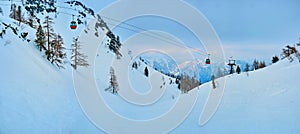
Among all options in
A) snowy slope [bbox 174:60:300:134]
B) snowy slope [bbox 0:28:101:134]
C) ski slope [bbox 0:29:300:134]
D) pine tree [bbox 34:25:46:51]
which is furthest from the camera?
pine tree [bbox 34:25:46:51]

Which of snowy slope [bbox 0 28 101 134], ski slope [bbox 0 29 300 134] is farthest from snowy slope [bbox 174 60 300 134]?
snowy slope [bbox 0 28 101 134]

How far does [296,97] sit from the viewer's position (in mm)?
11828

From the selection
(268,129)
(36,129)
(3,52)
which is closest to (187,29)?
(268,129)

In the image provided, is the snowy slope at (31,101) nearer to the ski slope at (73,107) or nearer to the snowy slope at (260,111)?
the ski slope at (73,107)

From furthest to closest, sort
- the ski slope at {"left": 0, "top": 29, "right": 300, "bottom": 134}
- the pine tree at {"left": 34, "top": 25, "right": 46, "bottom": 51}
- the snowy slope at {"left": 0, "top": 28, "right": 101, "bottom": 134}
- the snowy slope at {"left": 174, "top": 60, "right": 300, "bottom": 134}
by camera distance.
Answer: the pine tree at {"left": 34, "top": 25, "right": 46, "bottom": 51} → the snowy slope at {"left": 174, "top": 60, "right": 300, "bottom": 134} → the ski slope at {"left": 0, "top": 29, "right": 300, "bottom": 134} → the snowy slope at {"left": 0, "top": 28, "right": 101, "bottom": 134}

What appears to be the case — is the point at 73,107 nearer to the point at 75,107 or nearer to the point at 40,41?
the point at 75,107

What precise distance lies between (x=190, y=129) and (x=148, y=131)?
5.87ft

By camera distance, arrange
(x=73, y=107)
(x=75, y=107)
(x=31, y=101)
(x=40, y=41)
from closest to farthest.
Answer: (x=31, y=101), (x=73, y=107), (x=75, y=107), (x=40, y=41)

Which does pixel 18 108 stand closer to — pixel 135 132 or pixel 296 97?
pixel 135 132

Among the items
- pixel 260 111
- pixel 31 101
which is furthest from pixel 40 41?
pixel 260 111

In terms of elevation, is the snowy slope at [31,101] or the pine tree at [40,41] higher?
the pine tree at [40,41]

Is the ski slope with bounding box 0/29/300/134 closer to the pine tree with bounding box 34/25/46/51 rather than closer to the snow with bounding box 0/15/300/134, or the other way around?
the snow with bounding box 0/15/300/134

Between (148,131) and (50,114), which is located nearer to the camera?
(50,114)

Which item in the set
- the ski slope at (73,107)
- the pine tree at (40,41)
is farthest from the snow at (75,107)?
the pine tree at (40,41)
